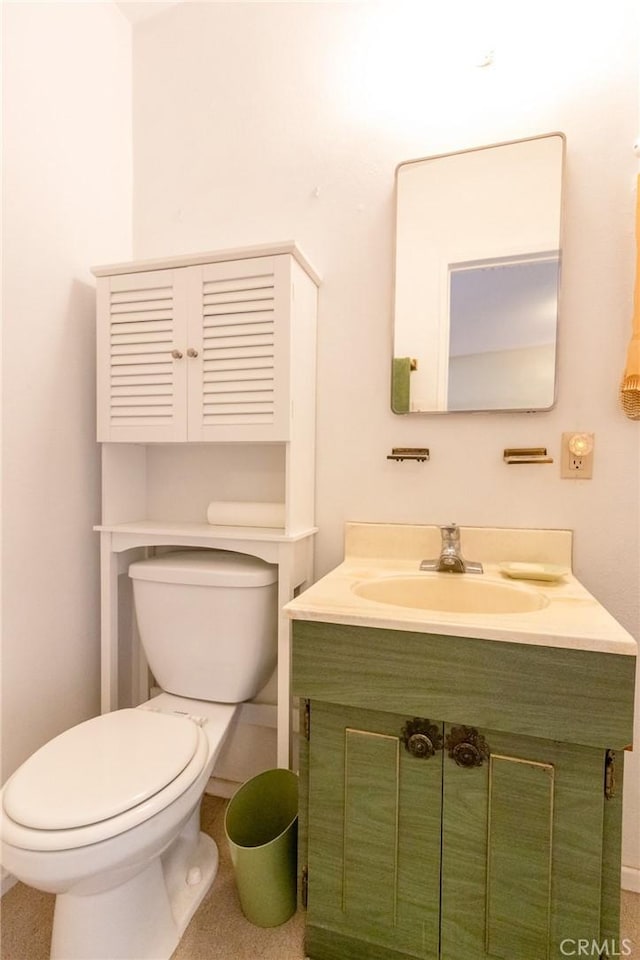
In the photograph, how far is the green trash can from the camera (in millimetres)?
1106

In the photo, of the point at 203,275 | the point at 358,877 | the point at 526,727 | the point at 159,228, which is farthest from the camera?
the point at 159,228

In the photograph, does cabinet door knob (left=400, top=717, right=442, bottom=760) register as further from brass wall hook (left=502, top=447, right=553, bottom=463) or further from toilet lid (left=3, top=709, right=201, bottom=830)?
brass wall hook (left=502, top=447, right=553, bottom=463)

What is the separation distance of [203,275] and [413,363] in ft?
2.12

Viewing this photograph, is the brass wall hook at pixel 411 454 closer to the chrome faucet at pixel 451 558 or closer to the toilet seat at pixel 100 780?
the chrome faucet at pixel 451 558

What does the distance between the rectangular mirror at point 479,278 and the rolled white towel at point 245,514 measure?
0.47m

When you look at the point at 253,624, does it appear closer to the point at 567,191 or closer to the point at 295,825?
the point at 295,825

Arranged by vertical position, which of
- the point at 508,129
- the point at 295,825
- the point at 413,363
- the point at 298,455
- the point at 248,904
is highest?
the point at 508,129

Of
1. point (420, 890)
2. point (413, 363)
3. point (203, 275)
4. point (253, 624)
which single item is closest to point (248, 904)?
point (420, 890)

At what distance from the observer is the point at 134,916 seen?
1045 millimetres

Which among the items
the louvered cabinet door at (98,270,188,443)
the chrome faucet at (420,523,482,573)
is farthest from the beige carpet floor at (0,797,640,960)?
the louvered cabinet door at (98,270,188,443)

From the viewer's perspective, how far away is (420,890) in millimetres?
945

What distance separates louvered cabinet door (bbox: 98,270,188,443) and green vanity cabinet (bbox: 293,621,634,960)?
801 mm

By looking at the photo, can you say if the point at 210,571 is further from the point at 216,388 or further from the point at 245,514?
the point at 216,388

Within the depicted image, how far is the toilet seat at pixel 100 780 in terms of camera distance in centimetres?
86
